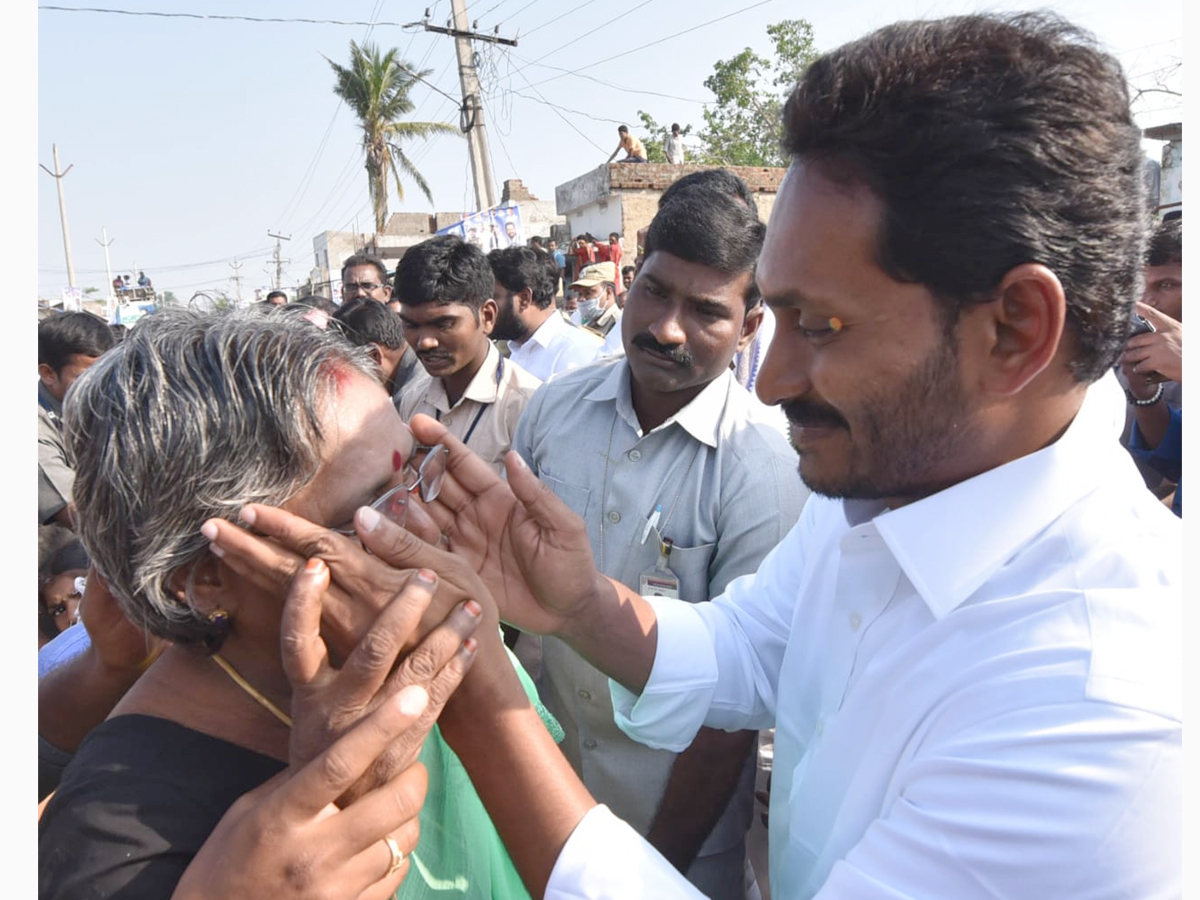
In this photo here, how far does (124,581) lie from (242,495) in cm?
31

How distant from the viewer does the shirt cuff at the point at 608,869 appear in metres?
1.32

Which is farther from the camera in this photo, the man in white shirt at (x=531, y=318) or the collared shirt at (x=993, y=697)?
the man in white shirt at (x=531, y=318)

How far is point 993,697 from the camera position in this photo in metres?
1.28

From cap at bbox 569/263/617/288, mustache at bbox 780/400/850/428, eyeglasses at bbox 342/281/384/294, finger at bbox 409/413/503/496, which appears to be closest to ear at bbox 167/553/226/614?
finger at bbox 409/413/503/496

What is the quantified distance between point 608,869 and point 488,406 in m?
3.03

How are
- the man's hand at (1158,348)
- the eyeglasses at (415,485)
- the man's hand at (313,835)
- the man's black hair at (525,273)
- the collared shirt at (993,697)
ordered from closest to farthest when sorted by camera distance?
the collared shirt at (993,697) → the man's hand at (313,835) → the eyeglasses at (415,485) → the man's hand at (1158,348) → the man's black hair at (525,273)

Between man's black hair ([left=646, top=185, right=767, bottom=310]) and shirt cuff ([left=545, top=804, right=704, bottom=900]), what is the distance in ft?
6.34

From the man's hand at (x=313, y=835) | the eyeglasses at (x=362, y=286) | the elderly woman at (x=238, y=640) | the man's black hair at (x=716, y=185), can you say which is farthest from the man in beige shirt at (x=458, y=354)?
the eyeglasses at (x=362, y=286)

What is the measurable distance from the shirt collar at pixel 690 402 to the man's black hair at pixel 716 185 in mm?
624

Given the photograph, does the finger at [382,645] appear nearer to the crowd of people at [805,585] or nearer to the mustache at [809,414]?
the crowd of people at [805,585]

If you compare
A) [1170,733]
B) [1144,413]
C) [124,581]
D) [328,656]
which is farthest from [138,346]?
[1144,413]

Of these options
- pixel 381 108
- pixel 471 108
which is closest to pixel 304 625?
pixel 471 108

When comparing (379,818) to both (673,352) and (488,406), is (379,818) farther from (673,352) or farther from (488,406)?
(488,406)

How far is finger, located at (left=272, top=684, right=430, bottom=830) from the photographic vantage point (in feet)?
4.14
